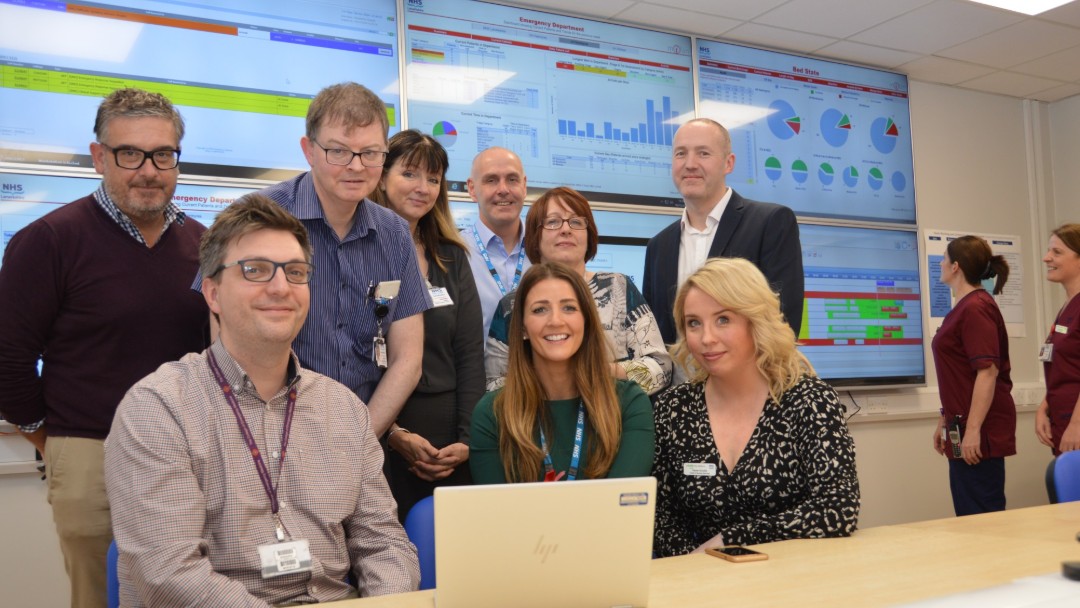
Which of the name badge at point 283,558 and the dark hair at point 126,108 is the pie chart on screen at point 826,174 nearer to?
the dark hair at point 126,108

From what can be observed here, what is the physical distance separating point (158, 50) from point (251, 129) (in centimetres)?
47

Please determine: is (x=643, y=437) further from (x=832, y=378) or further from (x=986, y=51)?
(x=986, y=51)

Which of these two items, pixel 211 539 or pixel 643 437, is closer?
pixel 211 539

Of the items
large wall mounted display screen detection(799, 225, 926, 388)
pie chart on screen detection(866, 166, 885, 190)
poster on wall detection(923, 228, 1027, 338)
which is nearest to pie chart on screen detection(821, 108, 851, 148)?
pie chart on screen detection(866, 166, 885, 190)

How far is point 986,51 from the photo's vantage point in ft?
16.8

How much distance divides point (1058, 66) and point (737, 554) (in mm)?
4986

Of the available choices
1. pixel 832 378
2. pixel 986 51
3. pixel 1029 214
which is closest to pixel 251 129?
pixel 832 378

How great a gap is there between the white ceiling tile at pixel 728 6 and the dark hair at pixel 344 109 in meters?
2.48

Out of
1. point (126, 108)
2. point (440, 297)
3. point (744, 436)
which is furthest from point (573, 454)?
point (126, 108)

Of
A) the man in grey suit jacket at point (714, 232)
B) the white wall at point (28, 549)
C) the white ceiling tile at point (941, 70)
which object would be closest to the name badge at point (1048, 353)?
the white ceiling tile at point (941, 70)

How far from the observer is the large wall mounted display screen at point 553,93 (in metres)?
4.13

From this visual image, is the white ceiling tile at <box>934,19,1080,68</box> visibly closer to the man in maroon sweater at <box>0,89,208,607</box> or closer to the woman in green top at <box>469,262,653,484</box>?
the woman in green top at <box>469,262,653,484</box>

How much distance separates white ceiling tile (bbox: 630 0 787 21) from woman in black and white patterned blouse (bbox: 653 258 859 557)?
91.7 inches

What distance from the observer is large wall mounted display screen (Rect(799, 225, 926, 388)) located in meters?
5.07
